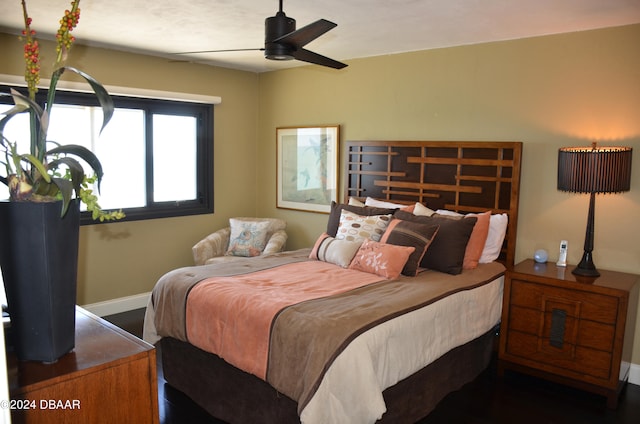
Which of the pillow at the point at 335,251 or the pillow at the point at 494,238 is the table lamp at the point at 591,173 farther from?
the pillow at the point at 335,251

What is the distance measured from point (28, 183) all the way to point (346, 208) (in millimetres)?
3091

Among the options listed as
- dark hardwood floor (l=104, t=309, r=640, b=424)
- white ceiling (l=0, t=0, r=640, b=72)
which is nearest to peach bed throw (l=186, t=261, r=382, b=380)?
dark hardwood floor (l=104, t=309, r=640, b=424)

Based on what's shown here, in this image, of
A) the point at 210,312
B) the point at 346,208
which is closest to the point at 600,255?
the point at 346,208

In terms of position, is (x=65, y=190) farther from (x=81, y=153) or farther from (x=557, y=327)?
(x=557, y=327)

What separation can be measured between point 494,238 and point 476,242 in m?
0.24

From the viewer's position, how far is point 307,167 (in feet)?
17.0

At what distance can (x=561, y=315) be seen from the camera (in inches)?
125

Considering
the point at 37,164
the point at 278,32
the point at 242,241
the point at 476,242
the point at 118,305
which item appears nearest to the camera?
the point at 37,164

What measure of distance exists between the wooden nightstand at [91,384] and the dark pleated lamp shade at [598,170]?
291cm

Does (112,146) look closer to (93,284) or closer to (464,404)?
(93,284)

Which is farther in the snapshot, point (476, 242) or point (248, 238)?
point (248, 238)

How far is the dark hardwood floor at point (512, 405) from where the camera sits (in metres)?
2.89

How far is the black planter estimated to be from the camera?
114 cm

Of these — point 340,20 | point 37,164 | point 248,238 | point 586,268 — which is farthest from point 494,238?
point 37,164
